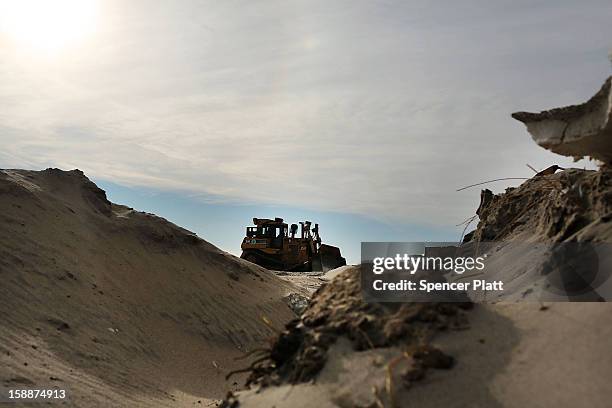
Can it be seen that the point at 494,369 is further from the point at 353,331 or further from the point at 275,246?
the point at 275,246

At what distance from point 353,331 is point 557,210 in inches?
107

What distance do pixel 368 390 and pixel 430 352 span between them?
458mm

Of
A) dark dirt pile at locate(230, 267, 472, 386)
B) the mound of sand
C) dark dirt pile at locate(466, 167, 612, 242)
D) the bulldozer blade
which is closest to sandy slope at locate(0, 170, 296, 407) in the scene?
dark dirt pile at locate(230, 267, 472, 386)

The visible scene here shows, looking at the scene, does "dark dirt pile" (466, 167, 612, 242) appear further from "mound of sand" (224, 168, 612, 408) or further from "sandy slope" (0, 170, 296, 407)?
"sandy slope" (0, 170, 296, 407)

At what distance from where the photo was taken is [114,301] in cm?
1134

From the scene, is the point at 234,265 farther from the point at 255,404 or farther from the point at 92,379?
the point at 255,404

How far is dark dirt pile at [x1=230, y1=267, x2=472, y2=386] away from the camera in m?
3.59

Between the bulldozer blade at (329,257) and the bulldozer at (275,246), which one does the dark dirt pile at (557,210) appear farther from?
the bulldozer blade at (329,257)

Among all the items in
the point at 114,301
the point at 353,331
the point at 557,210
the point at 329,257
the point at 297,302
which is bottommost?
the point at 353,331

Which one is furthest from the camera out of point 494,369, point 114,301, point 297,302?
point 297,302

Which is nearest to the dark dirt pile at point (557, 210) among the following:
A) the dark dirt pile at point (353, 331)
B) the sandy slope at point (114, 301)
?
the dark dirt pile at point (353, 331)

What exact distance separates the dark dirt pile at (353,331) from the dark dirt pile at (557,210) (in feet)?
5.21

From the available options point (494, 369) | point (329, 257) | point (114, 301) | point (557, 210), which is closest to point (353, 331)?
point (494, 369)

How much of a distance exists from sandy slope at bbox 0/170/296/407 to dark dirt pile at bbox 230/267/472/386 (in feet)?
12.7
